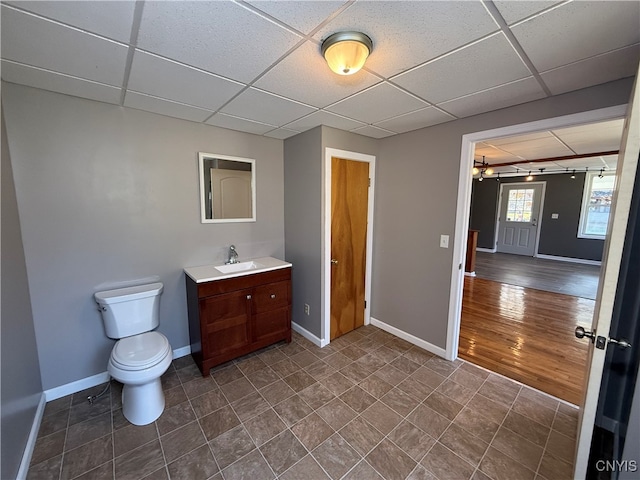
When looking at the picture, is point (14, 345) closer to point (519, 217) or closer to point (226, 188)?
point (226, 188)

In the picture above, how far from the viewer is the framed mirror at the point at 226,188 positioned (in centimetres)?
255

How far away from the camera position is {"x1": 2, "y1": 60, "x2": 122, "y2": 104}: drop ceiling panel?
1.52 m

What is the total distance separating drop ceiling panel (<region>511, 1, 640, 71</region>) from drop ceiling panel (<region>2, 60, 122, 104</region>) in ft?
7.85

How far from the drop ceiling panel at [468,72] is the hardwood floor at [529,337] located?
2.35 m

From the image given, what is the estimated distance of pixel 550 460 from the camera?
1.54 m

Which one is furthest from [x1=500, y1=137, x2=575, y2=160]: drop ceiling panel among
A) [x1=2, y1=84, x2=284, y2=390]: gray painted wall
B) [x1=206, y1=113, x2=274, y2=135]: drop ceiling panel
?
[x1=2, y1=84, x2=284, y2=390]: gray painted wall

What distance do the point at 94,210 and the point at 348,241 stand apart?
2.24 metres

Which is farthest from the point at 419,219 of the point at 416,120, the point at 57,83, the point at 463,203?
the point at 57,83

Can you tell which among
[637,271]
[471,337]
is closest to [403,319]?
[471,337]

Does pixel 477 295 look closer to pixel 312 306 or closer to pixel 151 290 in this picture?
pixel 312 306

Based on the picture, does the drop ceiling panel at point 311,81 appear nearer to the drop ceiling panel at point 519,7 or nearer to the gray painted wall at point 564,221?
the drop ceiling panel at point 519,7

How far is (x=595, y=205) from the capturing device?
6375 mm

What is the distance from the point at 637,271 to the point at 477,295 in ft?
10.0

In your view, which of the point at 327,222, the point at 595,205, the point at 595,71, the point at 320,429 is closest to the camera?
the point at 595,71
